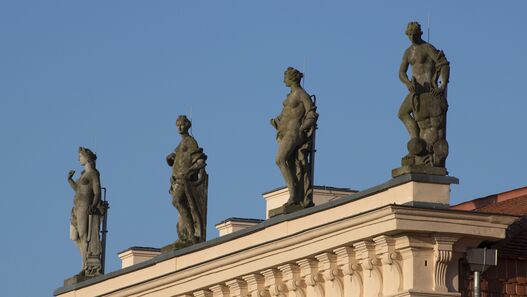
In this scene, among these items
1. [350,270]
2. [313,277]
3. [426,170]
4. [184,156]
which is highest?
[184,156]

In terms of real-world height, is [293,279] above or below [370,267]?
above

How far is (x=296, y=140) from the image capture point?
4938 cm

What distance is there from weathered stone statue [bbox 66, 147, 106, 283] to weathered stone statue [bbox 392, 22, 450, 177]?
39.9 feet

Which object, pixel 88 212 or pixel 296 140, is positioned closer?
pixel 296 140

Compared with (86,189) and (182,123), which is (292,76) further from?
(86,189)

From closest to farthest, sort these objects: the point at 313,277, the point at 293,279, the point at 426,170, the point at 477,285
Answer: the point at 477,285, the point at 426,170, the point at 313,277, the point at 293,279

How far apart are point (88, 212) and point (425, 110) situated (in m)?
13.1

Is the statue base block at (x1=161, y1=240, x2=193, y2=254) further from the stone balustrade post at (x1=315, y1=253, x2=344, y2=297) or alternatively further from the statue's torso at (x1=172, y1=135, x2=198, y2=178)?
the stone balustrade post at (x1=315, y1=253, x2=344, y2=297)

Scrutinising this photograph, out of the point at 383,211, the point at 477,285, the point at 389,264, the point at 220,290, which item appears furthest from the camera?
the point at 220,290

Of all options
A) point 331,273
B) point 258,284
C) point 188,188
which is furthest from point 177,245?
point 331,273

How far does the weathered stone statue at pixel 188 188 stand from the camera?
53.5m

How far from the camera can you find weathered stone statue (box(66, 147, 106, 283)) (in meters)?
57.4

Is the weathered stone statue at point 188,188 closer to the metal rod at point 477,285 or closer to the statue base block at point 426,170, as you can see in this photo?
the statue base block at point 426,170

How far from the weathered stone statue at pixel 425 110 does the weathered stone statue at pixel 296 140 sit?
298cm
